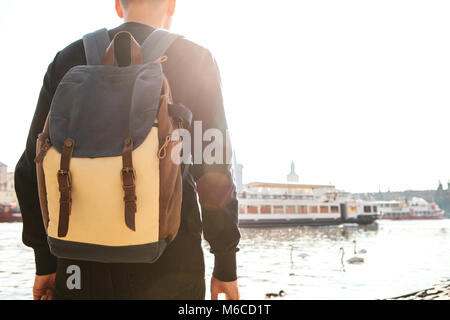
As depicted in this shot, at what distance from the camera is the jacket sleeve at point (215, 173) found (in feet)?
4.17

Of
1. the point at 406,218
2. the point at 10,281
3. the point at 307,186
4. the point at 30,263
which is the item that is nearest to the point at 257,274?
the point at 10,281

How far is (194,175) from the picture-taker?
133cm

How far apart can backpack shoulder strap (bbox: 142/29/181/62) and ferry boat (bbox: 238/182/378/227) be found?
1784 inches

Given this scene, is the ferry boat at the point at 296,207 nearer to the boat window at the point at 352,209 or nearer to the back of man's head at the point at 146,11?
the boat window at the point at 352,209

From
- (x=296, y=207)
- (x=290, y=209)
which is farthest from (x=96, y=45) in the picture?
(x=296, y=207)

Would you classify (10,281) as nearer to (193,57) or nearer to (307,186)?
(193,57)

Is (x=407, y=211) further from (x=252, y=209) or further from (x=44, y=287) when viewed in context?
(x=44, y=287)

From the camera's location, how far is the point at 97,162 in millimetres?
1120

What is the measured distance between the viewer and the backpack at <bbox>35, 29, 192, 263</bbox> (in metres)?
1.11

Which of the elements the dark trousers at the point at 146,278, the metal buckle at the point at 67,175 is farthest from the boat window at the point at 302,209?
the metal buckle at the point at 67,175

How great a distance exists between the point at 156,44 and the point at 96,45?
0.71 ft
